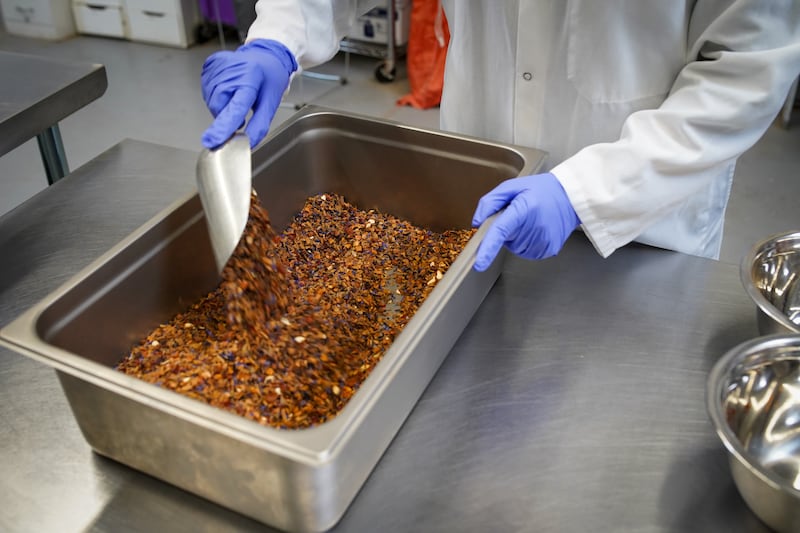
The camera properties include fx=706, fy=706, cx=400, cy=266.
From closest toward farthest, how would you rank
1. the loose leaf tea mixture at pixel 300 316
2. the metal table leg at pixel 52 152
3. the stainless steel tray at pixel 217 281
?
the stainless steel tray at pixel 217 281, the loose leaf tea mixture at pixel 300 316, the metal table leg at pixel 52 152

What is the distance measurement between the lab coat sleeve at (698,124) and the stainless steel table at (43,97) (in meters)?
1.22

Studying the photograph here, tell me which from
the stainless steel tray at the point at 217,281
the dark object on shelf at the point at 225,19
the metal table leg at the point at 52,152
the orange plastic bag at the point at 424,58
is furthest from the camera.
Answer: the dark object on shelf at the point at 225,19

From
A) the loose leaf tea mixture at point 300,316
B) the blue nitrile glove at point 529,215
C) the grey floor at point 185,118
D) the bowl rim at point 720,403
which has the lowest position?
the grey floor at point 185,118

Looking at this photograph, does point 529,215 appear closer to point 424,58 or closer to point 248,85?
point 248,85

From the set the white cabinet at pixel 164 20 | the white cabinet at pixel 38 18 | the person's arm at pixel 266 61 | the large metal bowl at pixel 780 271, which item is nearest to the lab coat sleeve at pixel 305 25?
the person's arm at pixel 266 61

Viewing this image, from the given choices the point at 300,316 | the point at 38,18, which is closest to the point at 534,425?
the point at 300,316

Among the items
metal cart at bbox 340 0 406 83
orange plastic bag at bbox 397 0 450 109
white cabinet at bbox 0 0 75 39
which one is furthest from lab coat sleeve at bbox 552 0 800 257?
white cabinet at bbox 0 0 75 39

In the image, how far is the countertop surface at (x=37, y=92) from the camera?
1585mm

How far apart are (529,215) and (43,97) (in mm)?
1227

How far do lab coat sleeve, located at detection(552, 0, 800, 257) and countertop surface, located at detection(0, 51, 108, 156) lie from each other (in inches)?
48.0

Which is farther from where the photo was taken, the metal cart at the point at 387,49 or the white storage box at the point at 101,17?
the white storage box at the point at 101,17

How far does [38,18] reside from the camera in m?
4.38

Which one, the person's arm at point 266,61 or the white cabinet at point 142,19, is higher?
the person's arm at point 266,61

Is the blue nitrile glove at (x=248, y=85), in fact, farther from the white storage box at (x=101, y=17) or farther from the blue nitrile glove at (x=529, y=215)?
the white storage box at (x=101, y=17)
